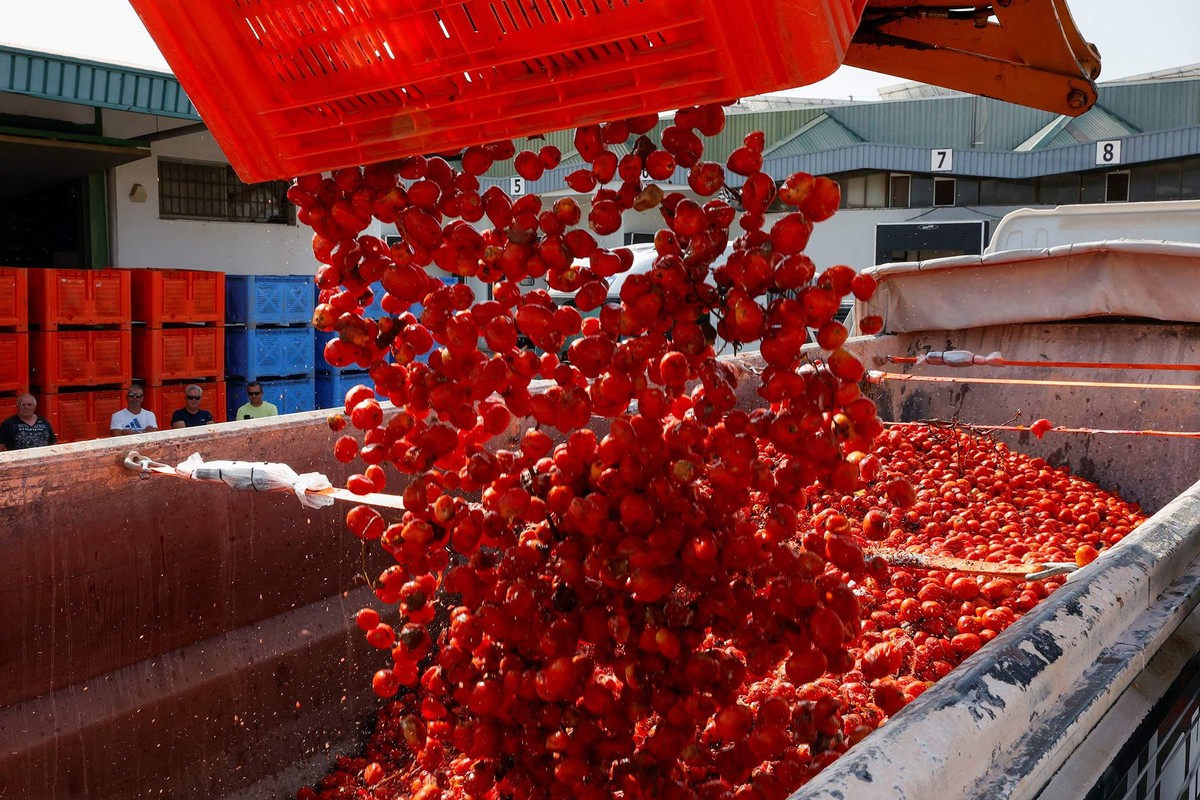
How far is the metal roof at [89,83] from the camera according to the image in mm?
7766

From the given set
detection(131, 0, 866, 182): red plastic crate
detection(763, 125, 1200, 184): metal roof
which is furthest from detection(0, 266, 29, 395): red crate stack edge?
detection(763, 125, 1200, 184): metal roof

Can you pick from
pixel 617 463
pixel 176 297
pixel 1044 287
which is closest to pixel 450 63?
pixel 617 463

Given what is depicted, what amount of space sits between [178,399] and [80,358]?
43.1 inches

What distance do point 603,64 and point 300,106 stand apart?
58cm

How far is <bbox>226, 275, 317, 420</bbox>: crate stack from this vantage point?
33.9 ft

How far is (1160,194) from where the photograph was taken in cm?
2442

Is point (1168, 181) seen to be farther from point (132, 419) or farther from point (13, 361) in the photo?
point (13, 361)

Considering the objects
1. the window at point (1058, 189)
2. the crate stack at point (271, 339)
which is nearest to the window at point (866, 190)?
the window at point (1058, 189)

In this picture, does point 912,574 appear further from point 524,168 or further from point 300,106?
point 300,106

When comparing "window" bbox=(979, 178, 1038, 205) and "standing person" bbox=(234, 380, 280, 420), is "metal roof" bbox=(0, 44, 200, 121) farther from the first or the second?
"window" bbox=(979, 178, 1038, 205)

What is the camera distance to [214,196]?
38.3 ft

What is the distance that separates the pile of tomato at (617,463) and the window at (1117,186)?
26156 mm

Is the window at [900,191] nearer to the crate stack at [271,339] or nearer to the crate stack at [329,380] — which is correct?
the crate stack at [329,380]

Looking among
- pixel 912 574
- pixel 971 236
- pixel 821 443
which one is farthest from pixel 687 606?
pixel 971 236
